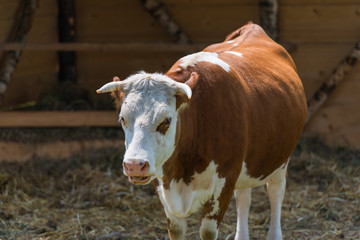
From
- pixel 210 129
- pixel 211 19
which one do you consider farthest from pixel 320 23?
pixel 210 129

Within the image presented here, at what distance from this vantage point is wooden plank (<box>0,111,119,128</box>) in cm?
653

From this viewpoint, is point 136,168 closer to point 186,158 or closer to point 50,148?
point 186,158

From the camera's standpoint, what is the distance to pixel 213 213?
3730 millimetres

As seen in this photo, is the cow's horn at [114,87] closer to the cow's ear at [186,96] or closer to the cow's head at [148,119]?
the cow's head at [148,119]

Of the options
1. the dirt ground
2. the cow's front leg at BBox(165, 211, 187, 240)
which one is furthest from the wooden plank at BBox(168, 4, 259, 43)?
the cow's front leg at BBox(165, 211, 187, 240)

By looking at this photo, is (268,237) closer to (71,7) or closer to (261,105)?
(261,105)

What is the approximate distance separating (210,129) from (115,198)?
7.75ft

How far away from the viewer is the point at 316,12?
6977 millimetres

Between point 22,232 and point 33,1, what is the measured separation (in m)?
2.76

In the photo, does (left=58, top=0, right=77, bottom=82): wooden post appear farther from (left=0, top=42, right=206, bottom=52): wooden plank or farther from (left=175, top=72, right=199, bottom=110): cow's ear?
(left=175, top=72, right=199, bottom=110): cow's ear

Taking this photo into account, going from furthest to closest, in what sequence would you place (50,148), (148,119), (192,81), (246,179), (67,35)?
(67,35), (50,148), (246,179), (192,81), (148,119)

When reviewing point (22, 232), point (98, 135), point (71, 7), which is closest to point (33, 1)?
point (71, 7)

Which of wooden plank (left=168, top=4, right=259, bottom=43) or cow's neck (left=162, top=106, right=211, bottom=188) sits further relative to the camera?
wooden plank (left=168, top=4, right=259, bottom=43)

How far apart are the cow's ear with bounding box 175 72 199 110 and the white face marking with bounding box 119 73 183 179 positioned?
29 mm
